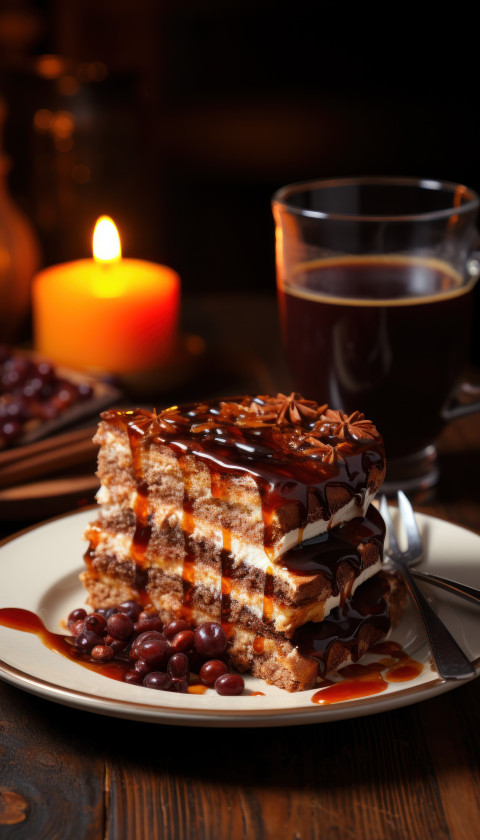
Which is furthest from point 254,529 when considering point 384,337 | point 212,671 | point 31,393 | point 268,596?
point 31,393

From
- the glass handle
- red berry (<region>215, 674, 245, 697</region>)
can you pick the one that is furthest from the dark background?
red berry (<region>215, 674, 245, 697</region>)

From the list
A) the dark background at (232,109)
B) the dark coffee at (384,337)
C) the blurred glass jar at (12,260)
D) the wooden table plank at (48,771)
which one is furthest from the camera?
the dark background at (232,109)

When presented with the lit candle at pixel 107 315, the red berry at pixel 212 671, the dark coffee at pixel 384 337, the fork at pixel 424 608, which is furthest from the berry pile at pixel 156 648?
the lit candle at pixel 107 315

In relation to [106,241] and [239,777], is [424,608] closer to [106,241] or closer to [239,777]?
[239,777]

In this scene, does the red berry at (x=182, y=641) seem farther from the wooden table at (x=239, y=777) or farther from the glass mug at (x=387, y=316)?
the glass mug at (x=387, y=316)

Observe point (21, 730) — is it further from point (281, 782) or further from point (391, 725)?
point (391, 725)
